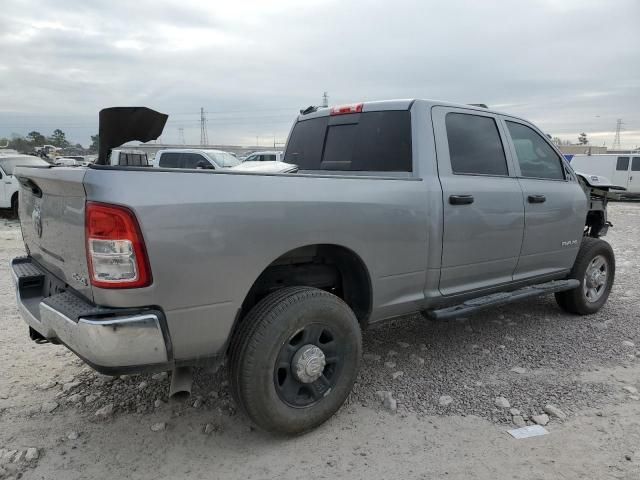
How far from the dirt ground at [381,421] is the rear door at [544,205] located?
747mm

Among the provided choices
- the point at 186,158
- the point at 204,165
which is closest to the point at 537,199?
the point at 204,165

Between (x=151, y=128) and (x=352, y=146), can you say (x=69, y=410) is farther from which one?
(x=352, y=146)

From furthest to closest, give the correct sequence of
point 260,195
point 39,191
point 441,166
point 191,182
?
point 441,166, point 39,191, point 260,195, point 191,182

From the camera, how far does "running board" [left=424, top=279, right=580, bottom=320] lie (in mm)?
3566

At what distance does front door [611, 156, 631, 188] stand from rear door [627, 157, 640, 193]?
5.6 inches

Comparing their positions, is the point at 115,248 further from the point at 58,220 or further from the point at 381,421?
the point at 381,421

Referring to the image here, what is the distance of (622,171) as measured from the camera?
2083 cm

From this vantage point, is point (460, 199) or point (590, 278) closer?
point (460, 199)

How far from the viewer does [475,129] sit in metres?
3.95

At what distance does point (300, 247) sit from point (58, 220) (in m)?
1.27

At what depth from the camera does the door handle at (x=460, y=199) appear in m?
3.46

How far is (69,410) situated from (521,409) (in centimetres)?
288

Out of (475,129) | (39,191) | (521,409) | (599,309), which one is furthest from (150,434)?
(599,309)

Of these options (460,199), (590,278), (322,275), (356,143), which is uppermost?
(356,143)
